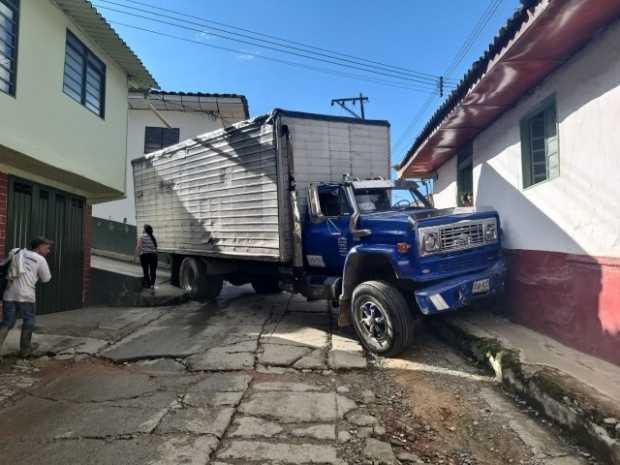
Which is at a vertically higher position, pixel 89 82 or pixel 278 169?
pixel 89 82

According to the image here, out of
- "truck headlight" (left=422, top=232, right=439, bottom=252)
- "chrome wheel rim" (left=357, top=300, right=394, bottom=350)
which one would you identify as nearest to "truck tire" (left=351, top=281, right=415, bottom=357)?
"chrome wheel rim" (left=357, top=300, right=394, bottom=350)

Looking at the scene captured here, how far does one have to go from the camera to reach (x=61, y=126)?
21.9 feet

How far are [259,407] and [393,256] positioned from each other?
231 centimetres

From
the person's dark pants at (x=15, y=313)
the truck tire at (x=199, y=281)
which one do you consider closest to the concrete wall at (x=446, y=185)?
the truck tire at (x=199, y=281)

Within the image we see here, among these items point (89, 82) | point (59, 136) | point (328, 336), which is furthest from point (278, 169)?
point (89, 82)

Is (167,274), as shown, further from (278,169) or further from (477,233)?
(477,233)

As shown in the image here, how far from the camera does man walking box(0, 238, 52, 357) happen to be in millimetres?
5008

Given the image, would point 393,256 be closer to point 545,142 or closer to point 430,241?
point 430,241

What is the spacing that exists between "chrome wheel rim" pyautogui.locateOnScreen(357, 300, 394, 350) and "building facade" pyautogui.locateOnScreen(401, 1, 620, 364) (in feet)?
6.54

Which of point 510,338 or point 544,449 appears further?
point 510,338

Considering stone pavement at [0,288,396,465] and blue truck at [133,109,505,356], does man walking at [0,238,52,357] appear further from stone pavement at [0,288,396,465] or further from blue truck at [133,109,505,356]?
blue truck at [133,109,505,356]

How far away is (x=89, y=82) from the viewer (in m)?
7.78

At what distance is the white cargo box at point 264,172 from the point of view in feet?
20.6

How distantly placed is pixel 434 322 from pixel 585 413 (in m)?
3.23
